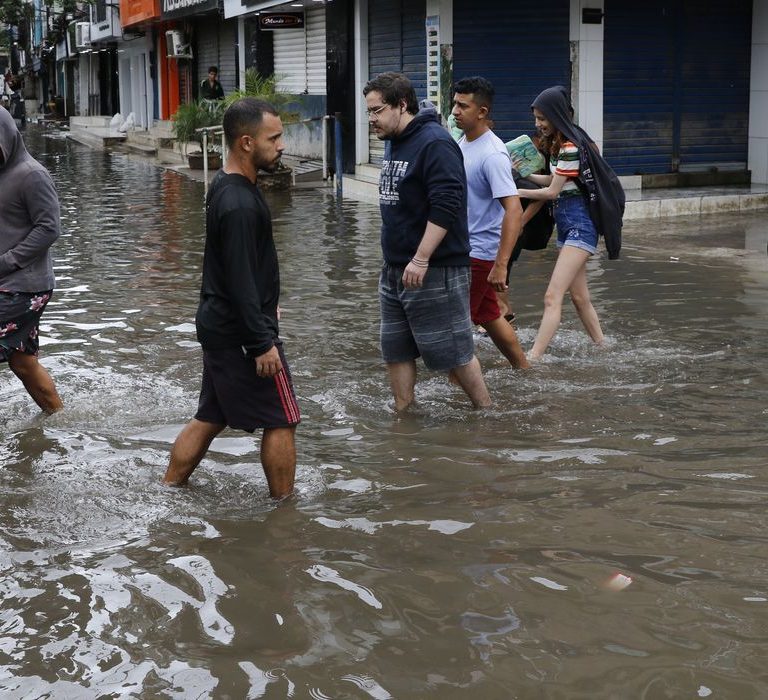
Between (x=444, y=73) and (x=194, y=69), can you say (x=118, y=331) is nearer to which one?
(x=444, y=73)

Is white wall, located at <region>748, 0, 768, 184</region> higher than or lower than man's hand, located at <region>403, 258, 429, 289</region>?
higher

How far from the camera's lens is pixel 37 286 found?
6.23 metres

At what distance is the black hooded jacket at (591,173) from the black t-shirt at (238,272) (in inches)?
119

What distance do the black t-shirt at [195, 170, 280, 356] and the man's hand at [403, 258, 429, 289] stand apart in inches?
42.2

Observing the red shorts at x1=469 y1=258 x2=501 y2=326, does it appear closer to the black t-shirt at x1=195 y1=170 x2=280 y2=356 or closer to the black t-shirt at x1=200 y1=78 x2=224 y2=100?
the black t-shirt at x1=195 y1=170 x2=280 y2=356

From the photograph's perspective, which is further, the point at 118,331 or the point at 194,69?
the point at 194,69

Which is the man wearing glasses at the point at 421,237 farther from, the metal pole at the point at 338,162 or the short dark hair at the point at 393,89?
the metal pole at the point at 338,162

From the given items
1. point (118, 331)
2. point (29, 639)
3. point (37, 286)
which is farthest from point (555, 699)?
point (118, 331)

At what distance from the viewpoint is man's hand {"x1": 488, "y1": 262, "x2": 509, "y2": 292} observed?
22.5 feet

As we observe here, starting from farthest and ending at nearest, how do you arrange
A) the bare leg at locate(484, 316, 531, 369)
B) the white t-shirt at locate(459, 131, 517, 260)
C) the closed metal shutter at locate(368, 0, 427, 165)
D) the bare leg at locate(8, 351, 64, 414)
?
the closed metal shutter at locate(368, 0, 427, 165)
the bare leg at locate(484, 316, 531, 369)
the white t-shirt at locate(459, 131, 517, 260)
the bare leg at locate(8, 351, 64, 414)

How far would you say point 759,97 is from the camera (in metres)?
17.9

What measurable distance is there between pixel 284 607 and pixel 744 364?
4.36 m

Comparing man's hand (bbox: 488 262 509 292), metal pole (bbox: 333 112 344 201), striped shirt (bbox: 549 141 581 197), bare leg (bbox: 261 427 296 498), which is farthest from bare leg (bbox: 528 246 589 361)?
metal pole (bbox: 333 112 344 201)

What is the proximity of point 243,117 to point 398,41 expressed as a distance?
Result: 14884 millimetres
